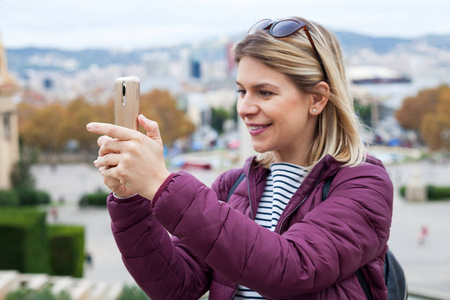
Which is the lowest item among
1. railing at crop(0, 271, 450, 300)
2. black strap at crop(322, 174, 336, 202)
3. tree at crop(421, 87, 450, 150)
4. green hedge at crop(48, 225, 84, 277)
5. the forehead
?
Result: tree at crop(421, 87, 450, 150)

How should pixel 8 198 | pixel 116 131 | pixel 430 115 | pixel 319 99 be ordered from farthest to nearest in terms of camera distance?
pixel 430 115, pixel 8 198, pixel 319 99, pixel 116 131

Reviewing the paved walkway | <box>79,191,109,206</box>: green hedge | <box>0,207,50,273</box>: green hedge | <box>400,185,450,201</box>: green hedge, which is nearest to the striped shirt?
<box>0,207,50,273</box>: green hedge

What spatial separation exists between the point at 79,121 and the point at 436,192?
26.6 meters

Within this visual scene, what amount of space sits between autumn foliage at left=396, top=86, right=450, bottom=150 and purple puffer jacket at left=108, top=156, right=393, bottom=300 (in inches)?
1499

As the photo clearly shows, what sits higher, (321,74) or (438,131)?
(321,74)

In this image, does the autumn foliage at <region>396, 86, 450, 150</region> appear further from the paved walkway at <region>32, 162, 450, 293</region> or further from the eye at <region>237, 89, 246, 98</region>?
the eye at <region>237, 89, 246, 98</region>

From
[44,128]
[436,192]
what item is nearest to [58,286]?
[436,192]

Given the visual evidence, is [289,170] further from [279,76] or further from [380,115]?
[380,115]

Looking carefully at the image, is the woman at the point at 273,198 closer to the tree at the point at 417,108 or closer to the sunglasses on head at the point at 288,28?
the sunglasses on head at the point at 288,28

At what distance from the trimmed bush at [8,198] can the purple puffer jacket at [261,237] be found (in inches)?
960

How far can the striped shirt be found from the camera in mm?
1355

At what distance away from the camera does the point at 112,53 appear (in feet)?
490

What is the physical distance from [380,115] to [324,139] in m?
75.2

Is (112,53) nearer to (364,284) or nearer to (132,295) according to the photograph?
(132,295)
